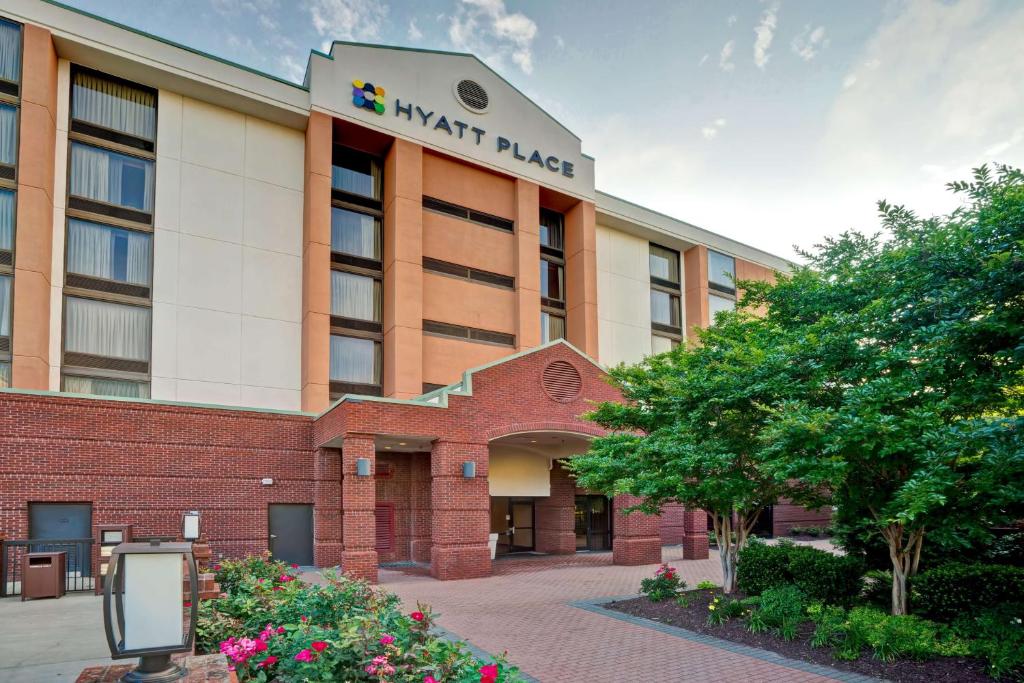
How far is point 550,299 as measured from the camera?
104 ft

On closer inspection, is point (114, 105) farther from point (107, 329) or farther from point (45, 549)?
point (45, 549)

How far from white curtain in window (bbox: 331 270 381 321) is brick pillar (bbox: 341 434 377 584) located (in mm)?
8839

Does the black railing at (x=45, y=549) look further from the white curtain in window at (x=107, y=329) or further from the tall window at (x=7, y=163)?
the white curtain in window at (x=107, y=329)

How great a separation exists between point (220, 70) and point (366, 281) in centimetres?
863

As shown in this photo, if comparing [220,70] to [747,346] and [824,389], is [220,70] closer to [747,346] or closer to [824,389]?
[747,346]

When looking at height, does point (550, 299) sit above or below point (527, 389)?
above

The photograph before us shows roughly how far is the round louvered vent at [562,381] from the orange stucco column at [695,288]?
16.6m

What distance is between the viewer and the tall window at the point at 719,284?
37.2 meters

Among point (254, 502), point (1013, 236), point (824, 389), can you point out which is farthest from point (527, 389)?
point (1013, 236)

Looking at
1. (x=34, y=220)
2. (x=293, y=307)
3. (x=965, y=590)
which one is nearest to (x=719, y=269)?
(x=293, y=307)

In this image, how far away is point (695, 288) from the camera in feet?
120

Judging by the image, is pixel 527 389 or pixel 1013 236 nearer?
pixel 1013 236

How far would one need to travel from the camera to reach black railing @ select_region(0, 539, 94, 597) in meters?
12.9

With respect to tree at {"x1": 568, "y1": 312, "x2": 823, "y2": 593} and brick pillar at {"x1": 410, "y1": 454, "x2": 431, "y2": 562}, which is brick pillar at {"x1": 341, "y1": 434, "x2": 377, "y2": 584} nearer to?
brick pillar at {"x1": 410, "y1": 454, "x2": 431, "y2": 562}
